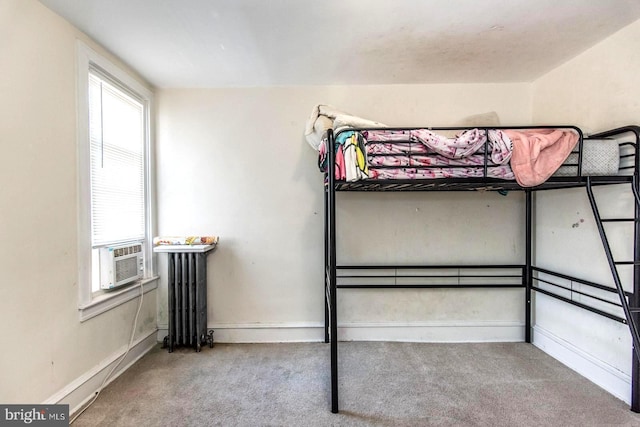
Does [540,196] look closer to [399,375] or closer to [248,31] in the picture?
[399,375]

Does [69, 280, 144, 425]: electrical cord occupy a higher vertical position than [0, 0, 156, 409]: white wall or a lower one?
lower

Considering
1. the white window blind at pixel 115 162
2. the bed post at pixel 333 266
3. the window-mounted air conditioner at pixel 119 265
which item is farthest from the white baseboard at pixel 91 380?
the bed post at pixel 333 266

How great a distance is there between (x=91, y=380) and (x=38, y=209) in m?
1.13

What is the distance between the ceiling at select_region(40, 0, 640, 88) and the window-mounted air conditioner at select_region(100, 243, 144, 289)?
140 centimetres

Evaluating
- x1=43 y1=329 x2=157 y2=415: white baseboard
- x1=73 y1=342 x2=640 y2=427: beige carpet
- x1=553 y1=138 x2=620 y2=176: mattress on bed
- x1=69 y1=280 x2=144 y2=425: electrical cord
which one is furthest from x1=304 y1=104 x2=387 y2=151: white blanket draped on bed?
x1=43 y1=329 x2=157 y2=415: white baseboard

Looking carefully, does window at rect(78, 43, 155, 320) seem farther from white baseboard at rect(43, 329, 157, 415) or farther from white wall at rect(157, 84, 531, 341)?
white baseboard at rect(43, 329, 157, 415)

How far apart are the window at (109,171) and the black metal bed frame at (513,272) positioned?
1.54m

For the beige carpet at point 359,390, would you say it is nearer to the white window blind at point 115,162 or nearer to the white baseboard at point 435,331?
the white baseboard at point 435,331

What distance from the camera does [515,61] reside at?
7.06 feet

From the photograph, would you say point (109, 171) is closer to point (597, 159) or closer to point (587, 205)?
point (597, 159)

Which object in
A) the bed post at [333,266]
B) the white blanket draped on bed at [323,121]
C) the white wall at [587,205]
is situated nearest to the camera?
the bed post at [333,266]

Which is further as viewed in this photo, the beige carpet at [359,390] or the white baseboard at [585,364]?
the white baseboard at [585,364]

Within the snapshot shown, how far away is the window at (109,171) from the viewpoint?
5.82 ft

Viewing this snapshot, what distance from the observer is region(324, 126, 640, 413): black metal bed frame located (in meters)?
1.60
